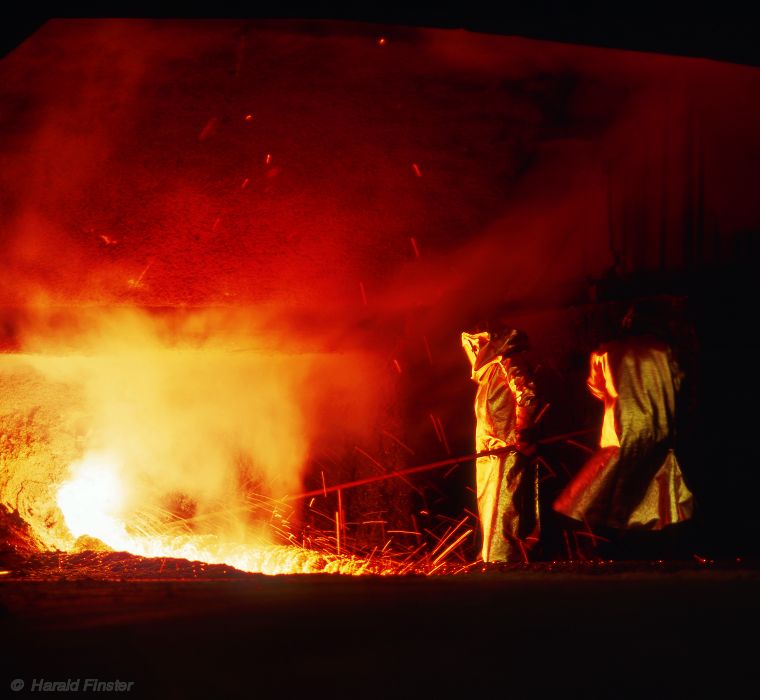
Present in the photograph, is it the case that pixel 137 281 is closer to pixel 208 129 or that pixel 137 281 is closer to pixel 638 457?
pixel 208 129

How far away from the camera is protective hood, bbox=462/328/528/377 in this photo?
190 inches

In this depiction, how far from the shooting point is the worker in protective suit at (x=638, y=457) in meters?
4.31

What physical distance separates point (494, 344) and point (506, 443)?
595 mm

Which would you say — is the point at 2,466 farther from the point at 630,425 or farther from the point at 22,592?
the point at 630,425

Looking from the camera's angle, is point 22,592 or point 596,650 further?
point 22,592

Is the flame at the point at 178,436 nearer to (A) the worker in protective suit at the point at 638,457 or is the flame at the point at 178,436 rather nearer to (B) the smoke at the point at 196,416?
(B) the smoke at the point at 196,416

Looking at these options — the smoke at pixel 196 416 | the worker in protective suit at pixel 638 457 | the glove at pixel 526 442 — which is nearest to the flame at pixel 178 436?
the smoke at pixel 196 416

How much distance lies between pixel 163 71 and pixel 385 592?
4340 millimetres

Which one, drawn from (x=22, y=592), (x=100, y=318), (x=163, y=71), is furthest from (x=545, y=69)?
(x=22, y=592)

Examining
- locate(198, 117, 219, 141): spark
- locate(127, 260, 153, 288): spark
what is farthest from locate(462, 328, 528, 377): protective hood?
locate(198, 117, 219, 141): spark

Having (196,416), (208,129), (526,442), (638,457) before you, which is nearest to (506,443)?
(526,442)

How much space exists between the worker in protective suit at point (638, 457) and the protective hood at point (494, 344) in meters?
0.61

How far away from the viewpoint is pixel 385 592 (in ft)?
8.00

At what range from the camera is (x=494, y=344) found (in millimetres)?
4852
